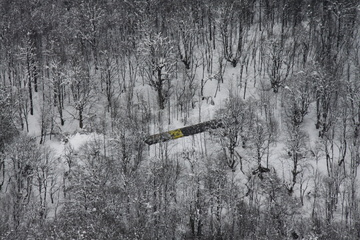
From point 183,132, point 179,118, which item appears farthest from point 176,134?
point 179,118

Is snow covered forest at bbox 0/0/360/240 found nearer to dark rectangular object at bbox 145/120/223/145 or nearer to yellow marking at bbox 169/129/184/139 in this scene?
dark rectangular object at bbox 145/120/223/145

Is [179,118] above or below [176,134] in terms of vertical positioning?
above

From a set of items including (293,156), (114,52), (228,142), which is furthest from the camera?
(114,52)

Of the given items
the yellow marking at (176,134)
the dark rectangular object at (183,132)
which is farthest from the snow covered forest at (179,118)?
the yellow marking at (176,134)

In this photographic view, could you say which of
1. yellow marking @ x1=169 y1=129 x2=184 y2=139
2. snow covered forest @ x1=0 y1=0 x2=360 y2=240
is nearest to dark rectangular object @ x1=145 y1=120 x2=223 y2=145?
yellow marking @ x1=169 y1=129 x2=184 y2=139

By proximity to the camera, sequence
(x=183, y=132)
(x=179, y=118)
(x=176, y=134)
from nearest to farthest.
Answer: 1. (x=176, y=134)
2. (x=183, y=132)
3. (x=179, y=118)

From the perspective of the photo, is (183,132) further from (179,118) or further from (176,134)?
(179,118)

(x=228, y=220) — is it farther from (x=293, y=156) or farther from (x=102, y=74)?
(x=102, y=74)

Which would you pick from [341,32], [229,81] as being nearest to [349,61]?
[341,32]
